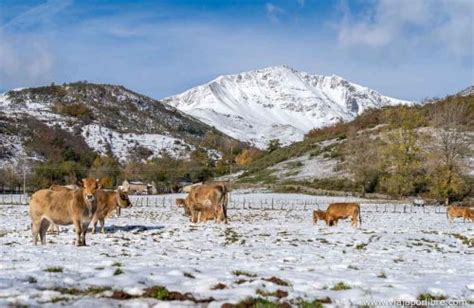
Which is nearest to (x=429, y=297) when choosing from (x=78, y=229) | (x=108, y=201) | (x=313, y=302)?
(x=313, y=302)

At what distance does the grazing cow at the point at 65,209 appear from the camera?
56.4 feet

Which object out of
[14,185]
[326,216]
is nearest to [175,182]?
[14,185]

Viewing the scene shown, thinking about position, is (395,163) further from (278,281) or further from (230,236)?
(278,281)

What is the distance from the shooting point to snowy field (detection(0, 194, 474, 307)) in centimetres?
838

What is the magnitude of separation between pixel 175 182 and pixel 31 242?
86903mm

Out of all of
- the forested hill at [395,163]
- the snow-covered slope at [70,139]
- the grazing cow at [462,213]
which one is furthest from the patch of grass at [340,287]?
the snow-covered slope at [70,139]

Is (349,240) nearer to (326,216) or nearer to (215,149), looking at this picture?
(326,216)

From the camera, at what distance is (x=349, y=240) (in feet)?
66.7

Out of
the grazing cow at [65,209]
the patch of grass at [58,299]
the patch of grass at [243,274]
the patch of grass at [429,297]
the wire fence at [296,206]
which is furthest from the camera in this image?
the wire fence at [296,206]

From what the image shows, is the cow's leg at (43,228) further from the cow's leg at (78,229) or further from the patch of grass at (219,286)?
the patch of grass at (219,286)

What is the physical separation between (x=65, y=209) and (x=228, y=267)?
7364 mm

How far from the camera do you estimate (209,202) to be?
1107 inches

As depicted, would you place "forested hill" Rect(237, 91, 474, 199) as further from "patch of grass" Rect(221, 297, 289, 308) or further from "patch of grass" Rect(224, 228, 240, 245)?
"patch of grass" Rect(221, 297, 289, 308)

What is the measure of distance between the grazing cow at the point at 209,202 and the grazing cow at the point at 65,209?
10859 mm
